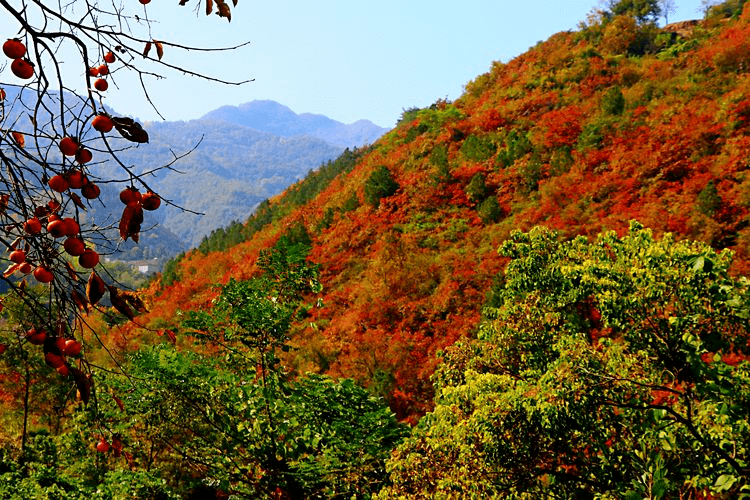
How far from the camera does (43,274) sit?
1.10m

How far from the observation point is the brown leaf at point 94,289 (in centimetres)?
111

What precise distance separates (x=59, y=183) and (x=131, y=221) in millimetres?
188

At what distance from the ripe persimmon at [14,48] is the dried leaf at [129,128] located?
0.34m

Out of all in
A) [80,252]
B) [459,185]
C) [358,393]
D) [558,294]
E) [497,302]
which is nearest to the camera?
[80,252]

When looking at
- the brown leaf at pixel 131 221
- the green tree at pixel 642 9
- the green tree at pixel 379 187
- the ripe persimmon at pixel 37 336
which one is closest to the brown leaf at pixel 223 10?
the brown leaf at pixel 131 221

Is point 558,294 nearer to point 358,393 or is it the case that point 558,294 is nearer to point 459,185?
point 358,393

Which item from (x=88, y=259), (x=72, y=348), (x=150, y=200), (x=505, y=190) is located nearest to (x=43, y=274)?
(x=88, y=259)

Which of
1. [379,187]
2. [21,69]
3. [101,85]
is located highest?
[379,187]

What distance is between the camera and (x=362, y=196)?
22.3 m

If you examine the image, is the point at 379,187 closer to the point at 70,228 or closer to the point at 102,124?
the point at 102,124

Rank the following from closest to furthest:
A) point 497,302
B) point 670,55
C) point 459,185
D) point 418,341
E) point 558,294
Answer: point 558,294, point 497,302, point 418,341, point 459,185, point 670,55

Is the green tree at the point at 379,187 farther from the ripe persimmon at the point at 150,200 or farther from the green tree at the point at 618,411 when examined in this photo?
the ripe persimmon at the point at 150,200

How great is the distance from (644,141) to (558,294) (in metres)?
13.6

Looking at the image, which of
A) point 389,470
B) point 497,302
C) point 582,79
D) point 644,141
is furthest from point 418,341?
point 582,79
